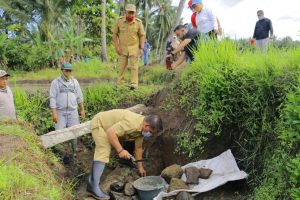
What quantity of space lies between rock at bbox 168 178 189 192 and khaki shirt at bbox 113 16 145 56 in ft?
11.5

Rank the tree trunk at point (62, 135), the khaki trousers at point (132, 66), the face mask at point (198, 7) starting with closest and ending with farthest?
the tree trunk at point (62, 135) < the face mask at point (198, 7) < the khaki trousers at point (132, 66)

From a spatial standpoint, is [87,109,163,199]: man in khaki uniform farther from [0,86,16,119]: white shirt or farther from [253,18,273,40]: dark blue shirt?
[253,18,273,40]: dark blue shirt

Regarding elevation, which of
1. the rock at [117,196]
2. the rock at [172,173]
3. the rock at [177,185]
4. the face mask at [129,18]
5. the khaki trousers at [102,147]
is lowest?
the rock at [117,196]

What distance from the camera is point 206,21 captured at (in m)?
6.71

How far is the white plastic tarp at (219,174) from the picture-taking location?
14.8 feet

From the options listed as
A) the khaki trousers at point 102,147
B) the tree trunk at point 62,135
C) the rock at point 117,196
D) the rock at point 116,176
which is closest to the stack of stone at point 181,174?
the rock at point 117,196

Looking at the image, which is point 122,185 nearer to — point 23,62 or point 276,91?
point 276,91

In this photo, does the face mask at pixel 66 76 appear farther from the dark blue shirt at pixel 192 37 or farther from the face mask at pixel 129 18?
the dark blue shirt at pixel 192 37

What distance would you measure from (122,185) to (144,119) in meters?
1.27

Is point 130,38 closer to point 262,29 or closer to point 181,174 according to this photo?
point 181,174

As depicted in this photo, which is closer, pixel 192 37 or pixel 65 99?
pixel 65 99

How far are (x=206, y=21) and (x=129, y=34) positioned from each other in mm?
1669

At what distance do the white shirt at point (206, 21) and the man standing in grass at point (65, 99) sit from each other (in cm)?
261

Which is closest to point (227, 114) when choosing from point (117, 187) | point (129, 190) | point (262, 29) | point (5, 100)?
point (129, 190)
